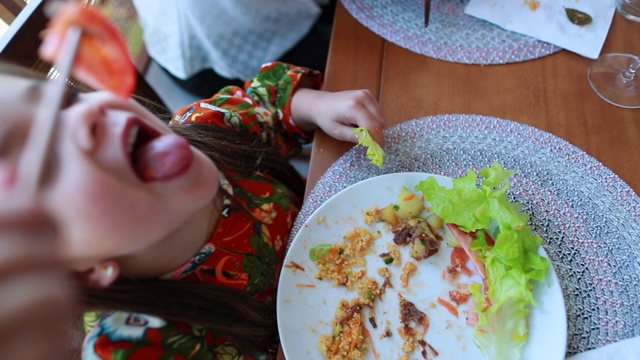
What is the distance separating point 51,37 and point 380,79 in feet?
2.00

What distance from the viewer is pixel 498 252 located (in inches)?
28.7

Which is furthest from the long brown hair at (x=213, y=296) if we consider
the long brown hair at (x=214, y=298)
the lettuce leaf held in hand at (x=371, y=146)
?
the lettuce leaf held in hand at (x=371, y=146)

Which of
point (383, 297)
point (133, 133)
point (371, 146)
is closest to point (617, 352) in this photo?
point (383, 297)

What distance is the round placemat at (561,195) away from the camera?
28.4 inches

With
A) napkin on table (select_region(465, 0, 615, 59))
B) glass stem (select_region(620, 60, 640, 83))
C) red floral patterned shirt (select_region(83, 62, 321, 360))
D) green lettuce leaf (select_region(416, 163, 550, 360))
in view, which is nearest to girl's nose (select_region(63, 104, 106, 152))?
red floral patterned shirt (select_region(83, 62, 321, 360))

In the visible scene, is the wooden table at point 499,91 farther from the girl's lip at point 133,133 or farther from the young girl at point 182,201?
the girl's lip at point 133,133

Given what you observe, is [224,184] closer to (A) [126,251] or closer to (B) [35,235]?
(A) [126,251]

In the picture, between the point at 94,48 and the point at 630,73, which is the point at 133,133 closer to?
the point at 94,48

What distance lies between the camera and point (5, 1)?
943mm

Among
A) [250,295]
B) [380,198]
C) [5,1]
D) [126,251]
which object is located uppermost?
[5,1]

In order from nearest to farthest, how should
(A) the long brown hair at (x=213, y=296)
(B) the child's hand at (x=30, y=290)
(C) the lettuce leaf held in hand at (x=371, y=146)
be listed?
(B) the child's hand at (x=30, y=290), (A) the long brown hair at (x=213, y=296), (C) the lettuce leaf held in hand at (x=371, y=146)

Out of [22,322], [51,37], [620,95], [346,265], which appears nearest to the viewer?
[22,322]

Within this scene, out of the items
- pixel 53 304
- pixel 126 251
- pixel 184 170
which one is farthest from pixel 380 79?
pixel 53 304

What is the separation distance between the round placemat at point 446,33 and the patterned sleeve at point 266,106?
0.19 meters
